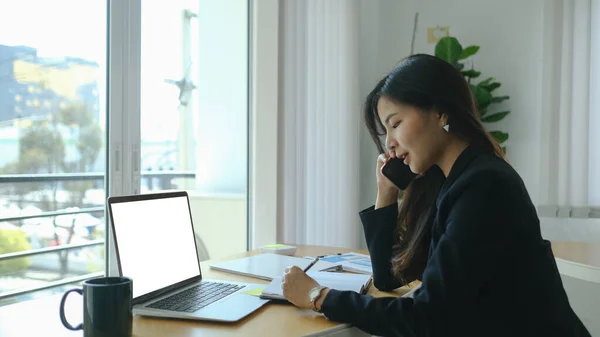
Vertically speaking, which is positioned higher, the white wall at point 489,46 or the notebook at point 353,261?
the white wall at point 489,46

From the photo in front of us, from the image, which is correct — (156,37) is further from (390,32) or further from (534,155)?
(534,155)

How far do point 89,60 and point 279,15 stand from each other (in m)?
1.13

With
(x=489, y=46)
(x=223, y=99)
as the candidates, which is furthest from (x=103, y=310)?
(x=489, y=46)

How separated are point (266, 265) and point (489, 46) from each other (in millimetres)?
2396

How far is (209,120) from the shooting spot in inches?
122

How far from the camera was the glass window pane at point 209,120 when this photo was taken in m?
2.73

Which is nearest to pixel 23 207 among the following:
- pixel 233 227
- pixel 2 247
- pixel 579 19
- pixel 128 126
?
pixel 2 247

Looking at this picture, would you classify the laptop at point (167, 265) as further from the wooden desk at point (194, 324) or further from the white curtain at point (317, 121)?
the white curtain at point (317, 121)

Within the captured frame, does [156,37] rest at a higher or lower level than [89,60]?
higher

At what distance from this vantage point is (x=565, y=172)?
311cm

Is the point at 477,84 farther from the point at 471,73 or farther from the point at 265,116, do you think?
the point at 265,116

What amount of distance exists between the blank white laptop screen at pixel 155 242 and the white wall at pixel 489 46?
2228 millimetres

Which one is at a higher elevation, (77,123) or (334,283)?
(77,123)

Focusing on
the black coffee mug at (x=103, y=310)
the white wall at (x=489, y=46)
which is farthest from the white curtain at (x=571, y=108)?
the black coffee mug at (x=103, y=310)
